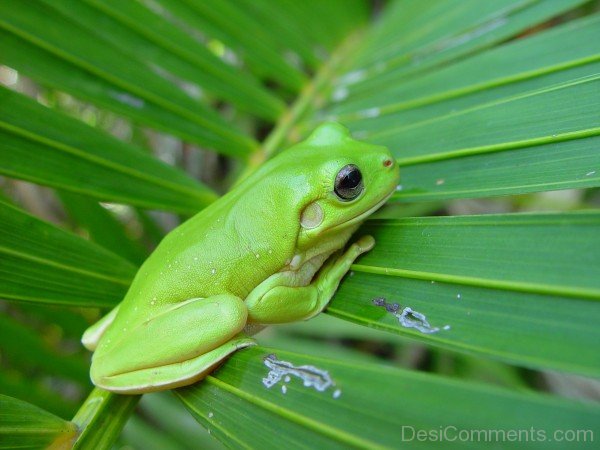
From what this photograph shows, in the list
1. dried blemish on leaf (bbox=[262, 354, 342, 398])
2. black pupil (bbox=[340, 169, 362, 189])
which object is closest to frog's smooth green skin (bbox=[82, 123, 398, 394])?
black pupil (bbox=[340, 169, 362, 189])

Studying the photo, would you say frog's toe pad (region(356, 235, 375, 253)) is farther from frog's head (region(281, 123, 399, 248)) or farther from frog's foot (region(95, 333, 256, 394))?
frog's foot (region(95, 333, 256, 394))

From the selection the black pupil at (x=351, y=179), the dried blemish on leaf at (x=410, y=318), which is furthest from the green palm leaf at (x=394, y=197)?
the black pupil at (x=351, y=179)

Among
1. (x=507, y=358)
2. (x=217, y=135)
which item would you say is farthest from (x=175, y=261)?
(x=507, y=358)

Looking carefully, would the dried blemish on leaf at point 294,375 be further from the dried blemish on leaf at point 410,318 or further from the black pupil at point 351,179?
the black pupil at point 351,179

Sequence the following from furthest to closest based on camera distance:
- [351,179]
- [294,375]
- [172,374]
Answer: [351,179]
[172,374]
[294,375]

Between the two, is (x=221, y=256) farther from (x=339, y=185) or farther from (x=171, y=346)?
(x=339, y=185)

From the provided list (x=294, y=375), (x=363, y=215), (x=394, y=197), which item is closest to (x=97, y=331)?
(x=294, y=375)
